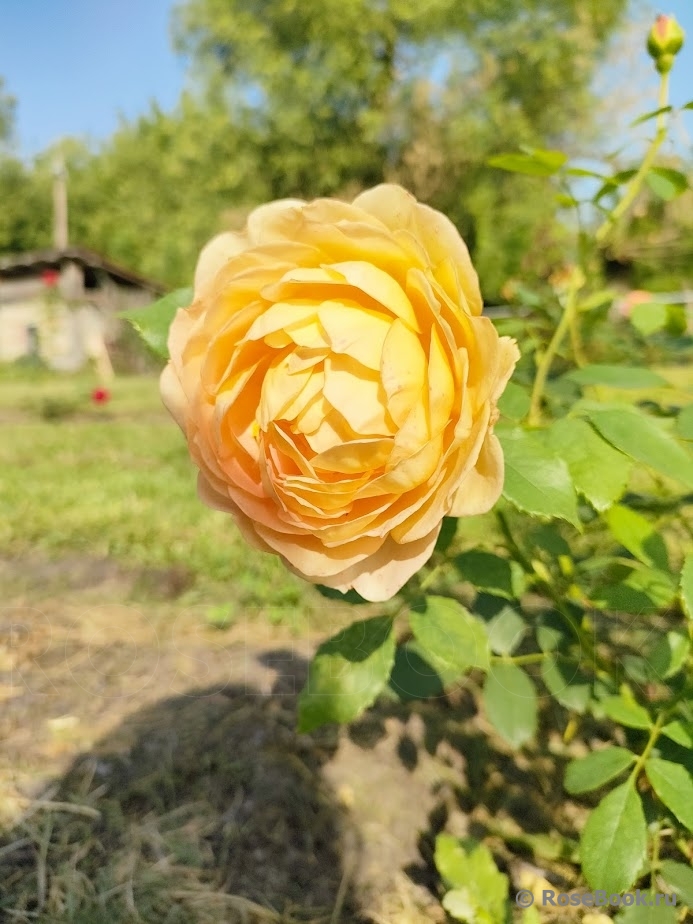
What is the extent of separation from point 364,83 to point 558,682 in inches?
546

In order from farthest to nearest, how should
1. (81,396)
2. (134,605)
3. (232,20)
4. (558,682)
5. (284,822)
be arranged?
(232,20) < (81,396) < (134,605) < (284,822) < (558,682)

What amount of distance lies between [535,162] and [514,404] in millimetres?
281

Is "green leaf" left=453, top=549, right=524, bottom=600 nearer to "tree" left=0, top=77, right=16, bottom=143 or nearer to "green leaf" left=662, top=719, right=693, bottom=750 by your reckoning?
"green leaf" left=662, top=719, right=693, bottom=750

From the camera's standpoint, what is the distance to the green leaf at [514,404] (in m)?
0.58

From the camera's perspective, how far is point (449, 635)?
2.10 feet

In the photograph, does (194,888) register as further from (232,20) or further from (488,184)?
(232,20)

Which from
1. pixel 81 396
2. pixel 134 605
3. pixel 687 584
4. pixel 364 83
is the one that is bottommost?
pixel 81 396

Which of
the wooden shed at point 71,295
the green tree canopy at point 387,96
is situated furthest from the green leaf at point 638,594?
the wooden shed at point 71,295

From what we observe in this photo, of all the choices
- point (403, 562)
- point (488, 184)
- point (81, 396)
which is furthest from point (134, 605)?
point (488, 184)

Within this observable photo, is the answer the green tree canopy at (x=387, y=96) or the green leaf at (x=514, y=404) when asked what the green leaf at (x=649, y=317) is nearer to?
the green leaf at (x=514, y=404)

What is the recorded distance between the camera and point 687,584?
0.50m

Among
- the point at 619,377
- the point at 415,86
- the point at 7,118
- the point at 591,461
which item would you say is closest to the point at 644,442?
the point at 591,461

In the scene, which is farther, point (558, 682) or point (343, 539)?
point (558, 682)

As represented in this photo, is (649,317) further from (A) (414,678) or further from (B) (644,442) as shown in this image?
(A) (414,678)
